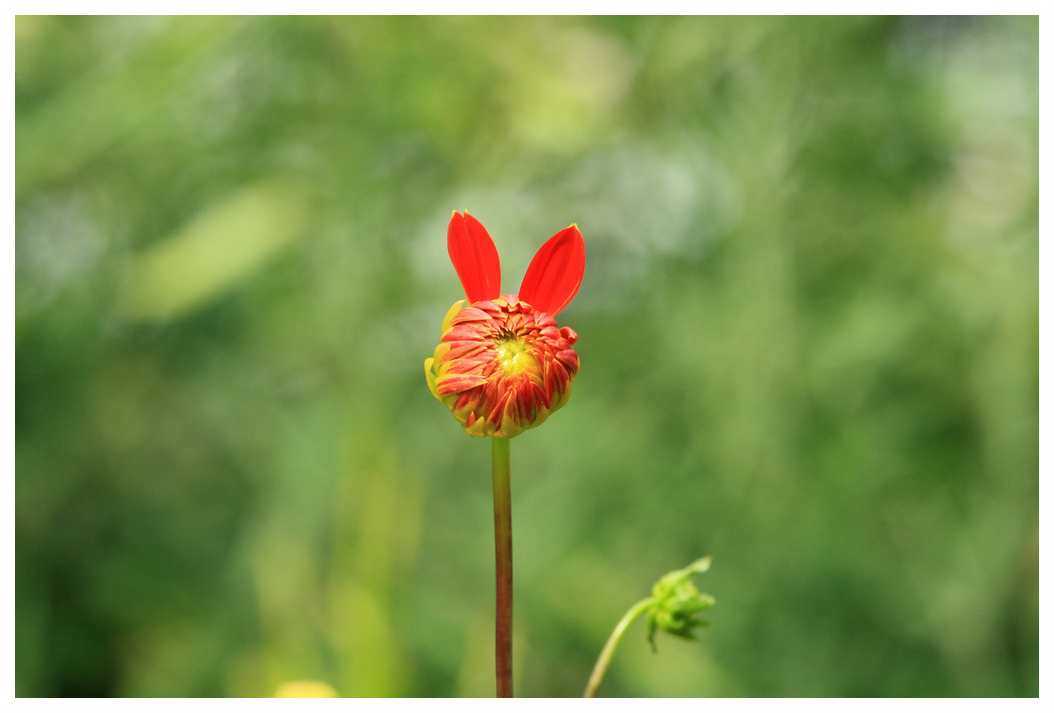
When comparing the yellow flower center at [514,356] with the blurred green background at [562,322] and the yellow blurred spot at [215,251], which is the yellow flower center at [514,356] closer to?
the blurred green background at [562,322]

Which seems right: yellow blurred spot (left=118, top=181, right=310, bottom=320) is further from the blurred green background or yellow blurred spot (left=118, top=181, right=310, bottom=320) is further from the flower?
the flower

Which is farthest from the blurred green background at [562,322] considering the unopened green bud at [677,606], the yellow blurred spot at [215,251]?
the unopened green bud at [677,606]

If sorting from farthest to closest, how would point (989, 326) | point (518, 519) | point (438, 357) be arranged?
1. point (518, 519)
2. point (989, 326)
3. point (438, 357)

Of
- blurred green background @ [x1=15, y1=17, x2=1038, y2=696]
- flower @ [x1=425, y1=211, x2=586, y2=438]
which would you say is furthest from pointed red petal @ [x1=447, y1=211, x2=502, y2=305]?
blurred green background @ [x1=15, y1=17, x2=1038, y2=696]

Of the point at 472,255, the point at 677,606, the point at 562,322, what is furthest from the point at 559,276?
the point at 562,322
